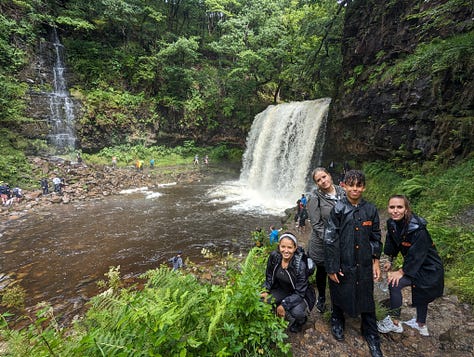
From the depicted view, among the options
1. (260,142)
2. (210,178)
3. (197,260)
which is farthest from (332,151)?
(210,178)

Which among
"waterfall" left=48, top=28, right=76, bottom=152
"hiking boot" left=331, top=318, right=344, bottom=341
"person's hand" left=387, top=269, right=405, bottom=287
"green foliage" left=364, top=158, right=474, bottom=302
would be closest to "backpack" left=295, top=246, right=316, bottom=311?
"hiking boot" left=331, top=318, right=344, bottom=341

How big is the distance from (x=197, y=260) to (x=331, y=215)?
6500mm

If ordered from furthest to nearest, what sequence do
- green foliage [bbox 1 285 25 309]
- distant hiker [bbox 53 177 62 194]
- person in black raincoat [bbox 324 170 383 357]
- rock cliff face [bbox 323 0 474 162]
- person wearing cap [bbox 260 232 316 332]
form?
distant hiker [bbox 53 177 62 194] → rock cliff face [bbox 323 0 474 162] → green foliage [bbox 1 285 25 309] → person wearing cap [bbox 260 232 316 332] → person in black raincoat [bbox 324 170 383 357]

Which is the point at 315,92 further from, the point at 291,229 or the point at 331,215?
the point at 331,215

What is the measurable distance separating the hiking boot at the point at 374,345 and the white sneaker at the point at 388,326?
419 mm

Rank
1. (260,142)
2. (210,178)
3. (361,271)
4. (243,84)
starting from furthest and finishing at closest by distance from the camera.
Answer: (243,84)
(210,178)
(260,142)
(361,271)

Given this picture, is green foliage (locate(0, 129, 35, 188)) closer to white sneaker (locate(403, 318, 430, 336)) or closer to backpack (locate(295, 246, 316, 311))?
backpack (locate(295, 246, 316, 311))

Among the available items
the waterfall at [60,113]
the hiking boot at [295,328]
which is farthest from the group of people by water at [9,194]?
the hiking boot at [295,328]

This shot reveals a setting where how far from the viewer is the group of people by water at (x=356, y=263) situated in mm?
2666

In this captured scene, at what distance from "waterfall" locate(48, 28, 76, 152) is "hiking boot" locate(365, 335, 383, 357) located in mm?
23890

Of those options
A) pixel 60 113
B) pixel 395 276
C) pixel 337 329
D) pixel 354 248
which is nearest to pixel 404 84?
pixel 395 276

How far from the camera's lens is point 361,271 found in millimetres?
2672

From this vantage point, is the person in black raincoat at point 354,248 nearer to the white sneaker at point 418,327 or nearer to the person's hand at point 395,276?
the person's hand at point 395,276

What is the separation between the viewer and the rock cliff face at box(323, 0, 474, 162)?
7.57 m
